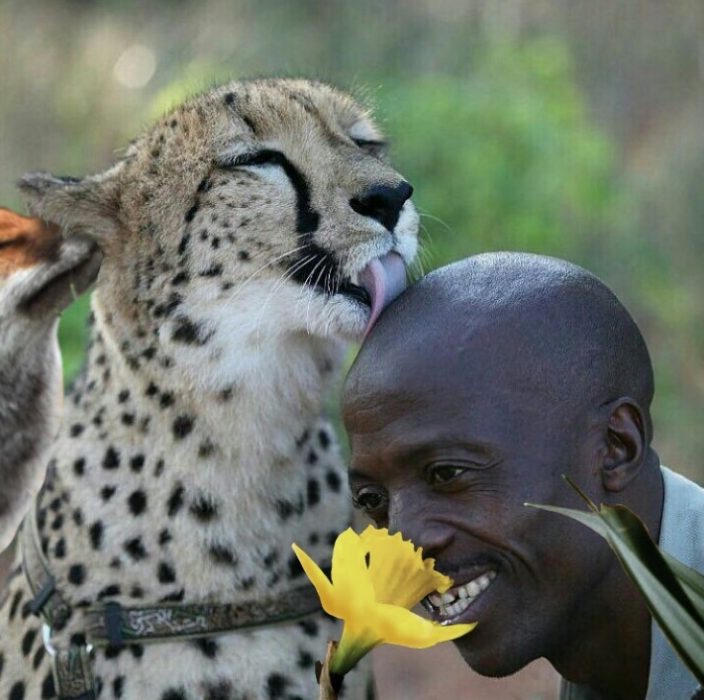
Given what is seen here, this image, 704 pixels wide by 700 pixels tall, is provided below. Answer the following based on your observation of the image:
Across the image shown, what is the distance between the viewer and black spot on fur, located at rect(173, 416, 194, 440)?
122 inches

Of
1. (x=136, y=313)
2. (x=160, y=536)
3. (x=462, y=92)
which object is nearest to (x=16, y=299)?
(x=136, y=313)

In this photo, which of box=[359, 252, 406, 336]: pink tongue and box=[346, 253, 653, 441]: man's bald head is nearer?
box=[346, 253, 653, 441]: man's bald head

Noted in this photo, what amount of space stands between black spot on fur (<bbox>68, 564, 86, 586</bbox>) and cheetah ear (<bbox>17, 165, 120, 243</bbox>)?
0.69 m

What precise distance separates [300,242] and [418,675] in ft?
7.22

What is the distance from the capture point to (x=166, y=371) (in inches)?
122

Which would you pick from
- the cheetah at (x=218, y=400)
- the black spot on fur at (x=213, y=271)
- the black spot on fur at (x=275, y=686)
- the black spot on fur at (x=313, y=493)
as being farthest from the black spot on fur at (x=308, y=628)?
the black spot on fur at (x=213, y=271)

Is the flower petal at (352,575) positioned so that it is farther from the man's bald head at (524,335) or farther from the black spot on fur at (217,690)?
the black spot on fur at (217,690)

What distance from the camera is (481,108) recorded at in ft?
23.7

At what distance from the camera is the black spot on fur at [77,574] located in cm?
310

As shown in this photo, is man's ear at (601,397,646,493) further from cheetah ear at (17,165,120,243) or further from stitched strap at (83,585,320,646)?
cheetah ear at (17,165,120,243)

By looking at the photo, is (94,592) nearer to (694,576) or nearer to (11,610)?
(11,610)

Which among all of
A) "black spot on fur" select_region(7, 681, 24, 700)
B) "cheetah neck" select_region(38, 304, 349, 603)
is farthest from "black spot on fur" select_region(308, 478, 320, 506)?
"black spot on fur" select_region(7, 681, 24, 700)

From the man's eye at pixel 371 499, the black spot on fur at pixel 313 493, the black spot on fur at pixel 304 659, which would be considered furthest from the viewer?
the black spot on fur at pixel 313 493

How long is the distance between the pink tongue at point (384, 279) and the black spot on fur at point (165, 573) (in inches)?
25.6
